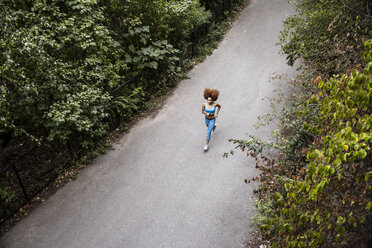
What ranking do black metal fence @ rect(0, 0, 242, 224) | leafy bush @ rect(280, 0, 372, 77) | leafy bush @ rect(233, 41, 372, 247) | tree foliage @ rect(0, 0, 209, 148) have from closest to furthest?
leafy bush @ rect(233, 41, 372, 247)
tree foliage @ rect(0, 0, 209, 148)
leafy bush @ rect(280, 0, 372, 77)
black metal fence @ rect(0, 0, 242, 224)

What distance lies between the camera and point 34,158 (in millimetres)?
9641

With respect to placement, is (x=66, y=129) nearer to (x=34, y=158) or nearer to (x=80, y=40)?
(x=34, y=158)

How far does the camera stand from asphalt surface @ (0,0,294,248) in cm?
752

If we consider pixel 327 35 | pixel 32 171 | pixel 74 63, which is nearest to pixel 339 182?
pixel 327 35

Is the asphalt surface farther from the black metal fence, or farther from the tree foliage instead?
the tree foliage

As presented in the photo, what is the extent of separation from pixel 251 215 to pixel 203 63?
8.63m

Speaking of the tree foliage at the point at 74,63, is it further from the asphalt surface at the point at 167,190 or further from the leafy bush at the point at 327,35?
the leafy bush at the point at 327,35

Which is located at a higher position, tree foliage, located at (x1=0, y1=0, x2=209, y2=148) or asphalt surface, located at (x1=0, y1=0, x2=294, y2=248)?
A: tree foliage, located at (x1=0, y1=0, x2=209, y2=148)

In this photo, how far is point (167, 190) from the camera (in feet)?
28.3

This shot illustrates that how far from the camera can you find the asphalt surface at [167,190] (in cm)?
752

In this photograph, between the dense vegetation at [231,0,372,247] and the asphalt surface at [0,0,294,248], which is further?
the asphalt surface at [0,0,294,248]

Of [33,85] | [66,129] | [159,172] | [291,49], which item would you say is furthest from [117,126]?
[291,49]

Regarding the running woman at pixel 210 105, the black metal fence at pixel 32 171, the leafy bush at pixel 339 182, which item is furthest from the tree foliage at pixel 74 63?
the leafy bush at pixel 339 182

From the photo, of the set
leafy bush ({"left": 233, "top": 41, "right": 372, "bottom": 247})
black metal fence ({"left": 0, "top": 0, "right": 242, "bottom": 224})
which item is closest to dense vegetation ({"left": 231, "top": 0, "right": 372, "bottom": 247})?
leafy bush ({"left": 233, "top": 41, "right": 372, "bottom": 247})
